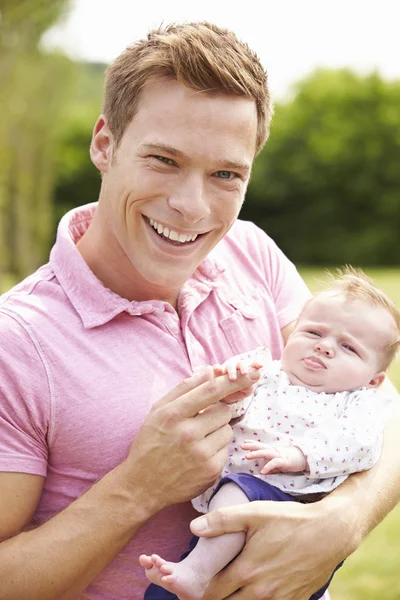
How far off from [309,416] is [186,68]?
39.3 inches

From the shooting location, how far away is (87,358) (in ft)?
6.81

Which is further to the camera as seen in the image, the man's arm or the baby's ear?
the baby's ear

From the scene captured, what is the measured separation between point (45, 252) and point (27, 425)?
954 inches

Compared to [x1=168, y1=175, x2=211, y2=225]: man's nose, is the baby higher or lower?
lower

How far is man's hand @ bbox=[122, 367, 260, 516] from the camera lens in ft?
6.57

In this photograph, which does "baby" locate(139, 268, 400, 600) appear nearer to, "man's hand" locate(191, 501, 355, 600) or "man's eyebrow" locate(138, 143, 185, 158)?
"man's hand" locate(191, 501, 355, 600)

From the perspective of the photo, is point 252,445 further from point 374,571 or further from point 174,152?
point 374,571

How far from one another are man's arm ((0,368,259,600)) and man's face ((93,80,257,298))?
396mm

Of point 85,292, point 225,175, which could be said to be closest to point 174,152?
point 225,175

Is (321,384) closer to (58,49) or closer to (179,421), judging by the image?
(179,421)

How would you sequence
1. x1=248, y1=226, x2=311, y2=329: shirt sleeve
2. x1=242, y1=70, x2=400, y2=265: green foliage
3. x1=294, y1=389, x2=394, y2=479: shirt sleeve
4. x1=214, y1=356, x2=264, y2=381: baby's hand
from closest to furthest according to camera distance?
1. x1=214, y1=356, x2=264, y2=381: baby's hand
2. x1=294, y1=389, x2=394, y2=479: shirt sleeve
3. x1=248, y1=226, x2=311, y2=329: shirt sleeve
4. x1=242, y1=70, x2=400, y2=265: green foliage

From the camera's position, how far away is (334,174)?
3581 cm

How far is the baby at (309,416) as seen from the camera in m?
2.01

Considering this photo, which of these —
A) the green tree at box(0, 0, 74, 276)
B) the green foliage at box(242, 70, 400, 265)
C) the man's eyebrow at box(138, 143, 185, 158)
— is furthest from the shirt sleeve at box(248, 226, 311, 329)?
the green foliage at box(242, 70, 400, 265)
